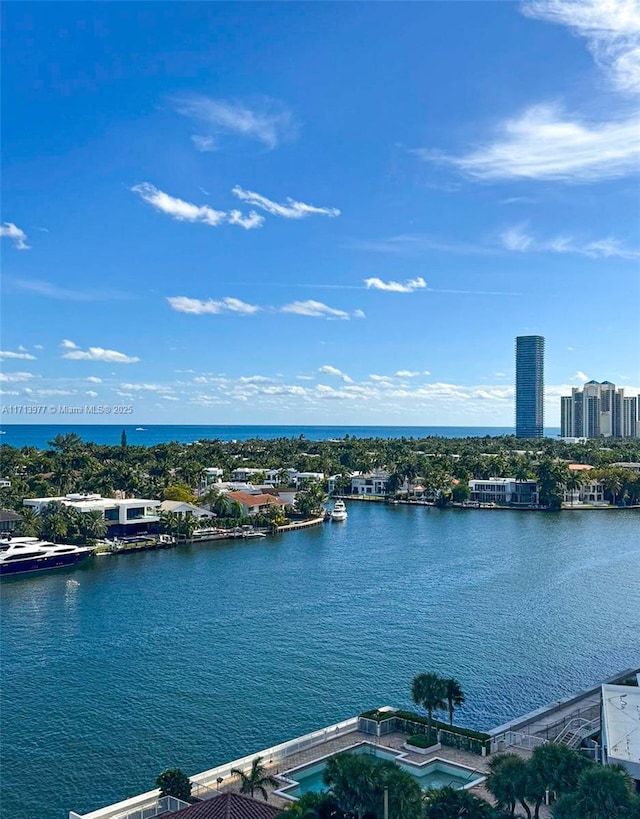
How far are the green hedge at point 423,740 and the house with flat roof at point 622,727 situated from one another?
5.05m

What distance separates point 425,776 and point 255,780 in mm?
4996

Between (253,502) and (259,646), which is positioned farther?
(253,502)

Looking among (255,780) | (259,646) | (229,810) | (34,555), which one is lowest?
(259,646)

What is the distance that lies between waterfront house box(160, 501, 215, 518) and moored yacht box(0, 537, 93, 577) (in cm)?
1218

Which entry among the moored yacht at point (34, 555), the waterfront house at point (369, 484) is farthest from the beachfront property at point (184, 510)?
the waterfront house at point (369, 484)

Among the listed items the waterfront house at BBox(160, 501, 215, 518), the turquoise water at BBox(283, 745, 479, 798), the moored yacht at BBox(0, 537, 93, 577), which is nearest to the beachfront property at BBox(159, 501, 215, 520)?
the waterfront house at BBox(160, 501, 215, 518)

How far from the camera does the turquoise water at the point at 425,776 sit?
21344 millimetres

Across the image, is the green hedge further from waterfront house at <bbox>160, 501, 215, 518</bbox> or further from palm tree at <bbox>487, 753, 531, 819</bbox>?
waterfront house at <bbox>160, 501, 215, 518</bbox>

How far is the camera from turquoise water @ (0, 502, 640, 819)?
83.4ft

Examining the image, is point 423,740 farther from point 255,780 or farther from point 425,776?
point 255,780

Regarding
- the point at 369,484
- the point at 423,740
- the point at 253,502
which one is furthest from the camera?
the point at 369,484

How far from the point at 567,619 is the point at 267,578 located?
19269 millimetres

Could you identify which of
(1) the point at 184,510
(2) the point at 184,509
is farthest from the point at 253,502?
(1) the point at 184,510

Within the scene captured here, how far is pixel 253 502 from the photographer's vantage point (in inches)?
3189
